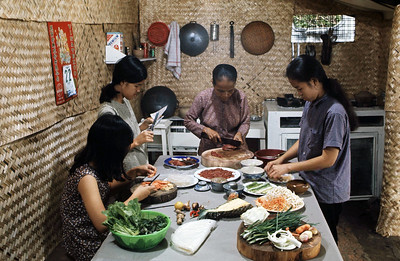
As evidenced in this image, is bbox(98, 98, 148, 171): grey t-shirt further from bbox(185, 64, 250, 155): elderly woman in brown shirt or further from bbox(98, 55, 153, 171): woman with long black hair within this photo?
bbox(185, 64, 250, 155): elderly woman in brown shirt

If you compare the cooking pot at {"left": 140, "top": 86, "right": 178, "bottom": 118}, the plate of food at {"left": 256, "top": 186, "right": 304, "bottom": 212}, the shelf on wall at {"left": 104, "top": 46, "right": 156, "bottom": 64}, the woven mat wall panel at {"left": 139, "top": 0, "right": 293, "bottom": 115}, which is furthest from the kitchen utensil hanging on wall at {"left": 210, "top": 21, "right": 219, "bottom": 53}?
the plate of food at {"left": 256, "top": 186, "right": 304, "bottom": 212}

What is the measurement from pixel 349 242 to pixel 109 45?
3436mm

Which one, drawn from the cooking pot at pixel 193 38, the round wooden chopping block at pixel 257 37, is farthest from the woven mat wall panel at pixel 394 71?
the cooking pot at pixel 193 38

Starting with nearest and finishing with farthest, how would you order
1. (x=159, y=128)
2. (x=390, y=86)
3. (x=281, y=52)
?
(x=390, y=86), (x=159, y=128), (x=281, y=52)

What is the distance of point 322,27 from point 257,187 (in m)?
3.63

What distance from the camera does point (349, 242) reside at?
4.14 meters

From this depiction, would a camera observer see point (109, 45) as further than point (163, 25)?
No

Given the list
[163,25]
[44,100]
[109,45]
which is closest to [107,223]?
[44,100]

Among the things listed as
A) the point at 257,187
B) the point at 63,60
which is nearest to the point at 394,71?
the point at 257,187

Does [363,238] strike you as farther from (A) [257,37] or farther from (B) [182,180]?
(A) [257,37]

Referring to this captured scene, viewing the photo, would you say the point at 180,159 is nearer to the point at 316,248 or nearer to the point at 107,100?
the point at 107,100

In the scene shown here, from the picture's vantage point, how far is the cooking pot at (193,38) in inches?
225

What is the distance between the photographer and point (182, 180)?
9.51 ft

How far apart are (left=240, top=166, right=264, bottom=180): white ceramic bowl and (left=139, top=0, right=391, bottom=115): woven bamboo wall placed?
9.58 ft
